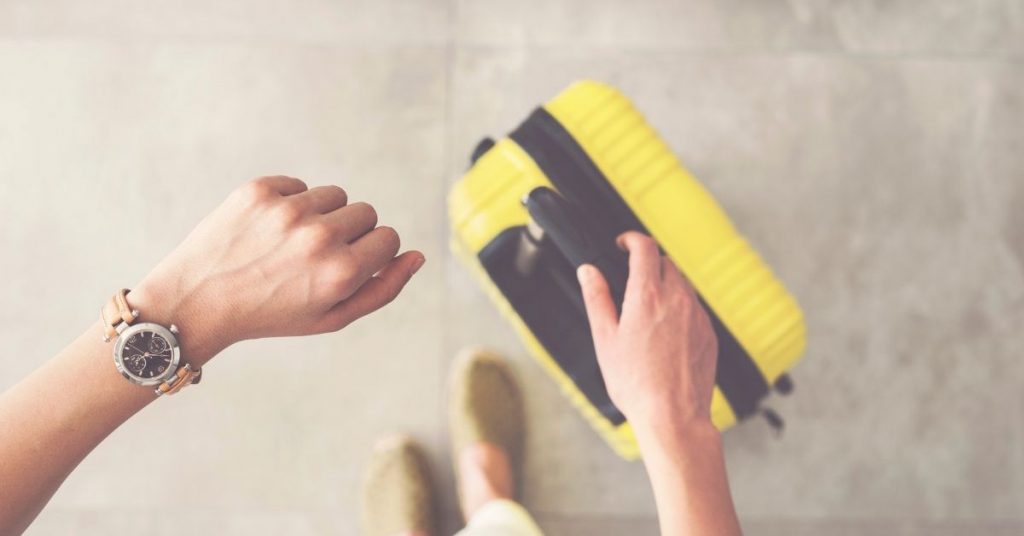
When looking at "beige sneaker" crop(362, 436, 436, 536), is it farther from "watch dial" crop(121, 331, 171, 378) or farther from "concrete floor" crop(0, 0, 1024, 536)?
"watch dial" crop(121, 331, 171, 378)

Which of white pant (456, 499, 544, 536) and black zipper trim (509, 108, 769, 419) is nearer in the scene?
black zipper trim (509, 108, 769, 419)

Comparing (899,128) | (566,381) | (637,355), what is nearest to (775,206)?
(899,128)

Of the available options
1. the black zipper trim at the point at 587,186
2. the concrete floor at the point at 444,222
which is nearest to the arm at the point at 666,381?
the black zipper trim at the point at 587,186

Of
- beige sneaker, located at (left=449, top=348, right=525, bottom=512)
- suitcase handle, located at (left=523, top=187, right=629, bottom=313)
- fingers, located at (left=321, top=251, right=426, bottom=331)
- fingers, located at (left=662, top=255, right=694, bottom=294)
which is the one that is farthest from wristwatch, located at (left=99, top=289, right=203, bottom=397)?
beige sneaker, located at (left=449, top=348, right=525, bottom=512)

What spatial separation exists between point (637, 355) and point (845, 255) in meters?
0.73

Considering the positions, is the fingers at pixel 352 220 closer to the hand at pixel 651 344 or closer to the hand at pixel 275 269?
the hand at pixel 275 269

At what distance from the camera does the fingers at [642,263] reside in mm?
820

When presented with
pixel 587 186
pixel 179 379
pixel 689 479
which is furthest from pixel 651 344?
pixel 179 379

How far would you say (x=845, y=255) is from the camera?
134 cm

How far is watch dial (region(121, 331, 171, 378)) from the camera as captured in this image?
67 centimetres

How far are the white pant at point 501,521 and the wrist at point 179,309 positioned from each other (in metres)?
0.58

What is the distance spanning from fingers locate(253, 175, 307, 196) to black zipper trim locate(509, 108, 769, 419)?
0.35m

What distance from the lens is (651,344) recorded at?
802 mm

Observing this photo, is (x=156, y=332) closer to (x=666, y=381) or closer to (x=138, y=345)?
(x=138, y=345)
